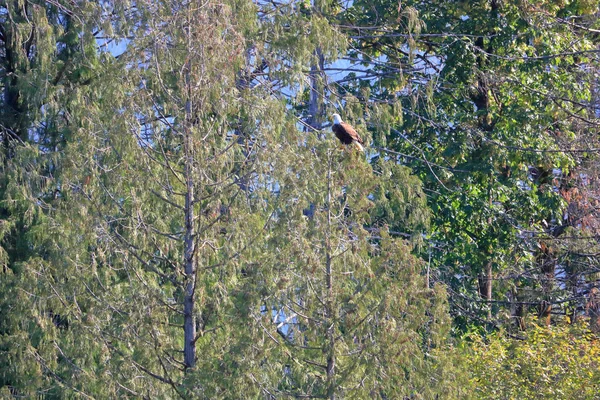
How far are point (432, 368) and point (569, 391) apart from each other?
2.40 metres

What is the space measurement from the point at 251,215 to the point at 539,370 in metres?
Answer: 3.47

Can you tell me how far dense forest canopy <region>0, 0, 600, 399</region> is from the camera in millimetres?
7691

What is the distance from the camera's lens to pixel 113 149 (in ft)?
28.0

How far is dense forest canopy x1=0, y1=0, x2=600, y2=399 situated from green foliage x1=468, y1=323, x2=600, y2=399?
1.0 inches

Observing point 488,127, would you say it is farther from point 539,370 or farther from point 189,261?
point 189,261

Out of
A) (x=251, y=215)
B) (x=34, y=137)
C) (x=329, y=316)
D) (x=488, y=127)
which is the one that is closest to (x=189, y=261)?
(x=251, y=215)

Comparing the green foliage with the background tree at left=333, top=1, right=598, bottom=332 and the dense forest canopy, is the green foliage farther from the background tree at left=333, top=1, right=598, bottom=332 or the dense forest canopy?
the background tree at left=333, top=1, right=598, bottom=332

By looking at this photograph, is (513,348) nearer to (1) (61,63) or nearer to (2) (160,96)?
(2) (160,96)

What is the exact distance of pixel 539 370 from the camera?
380 inches

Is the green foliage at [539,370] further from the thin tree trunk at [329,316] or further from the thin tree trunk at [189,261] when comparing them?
the thin tree trunk at [189,261]

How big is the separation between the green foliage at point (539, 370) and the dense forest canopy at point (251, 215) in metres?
0.03

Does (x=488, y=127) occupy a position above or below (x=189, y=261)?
below

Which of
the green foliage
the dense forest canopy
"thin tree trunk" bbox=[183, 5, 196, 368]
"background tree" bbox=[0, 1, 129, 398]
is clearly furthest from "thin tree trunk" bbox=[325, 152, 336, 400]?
"background tree" bbox=[0, 1, 129, 398]

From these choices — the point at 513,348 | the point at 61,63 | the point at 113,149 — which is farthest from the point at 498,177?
the point at 113,149
